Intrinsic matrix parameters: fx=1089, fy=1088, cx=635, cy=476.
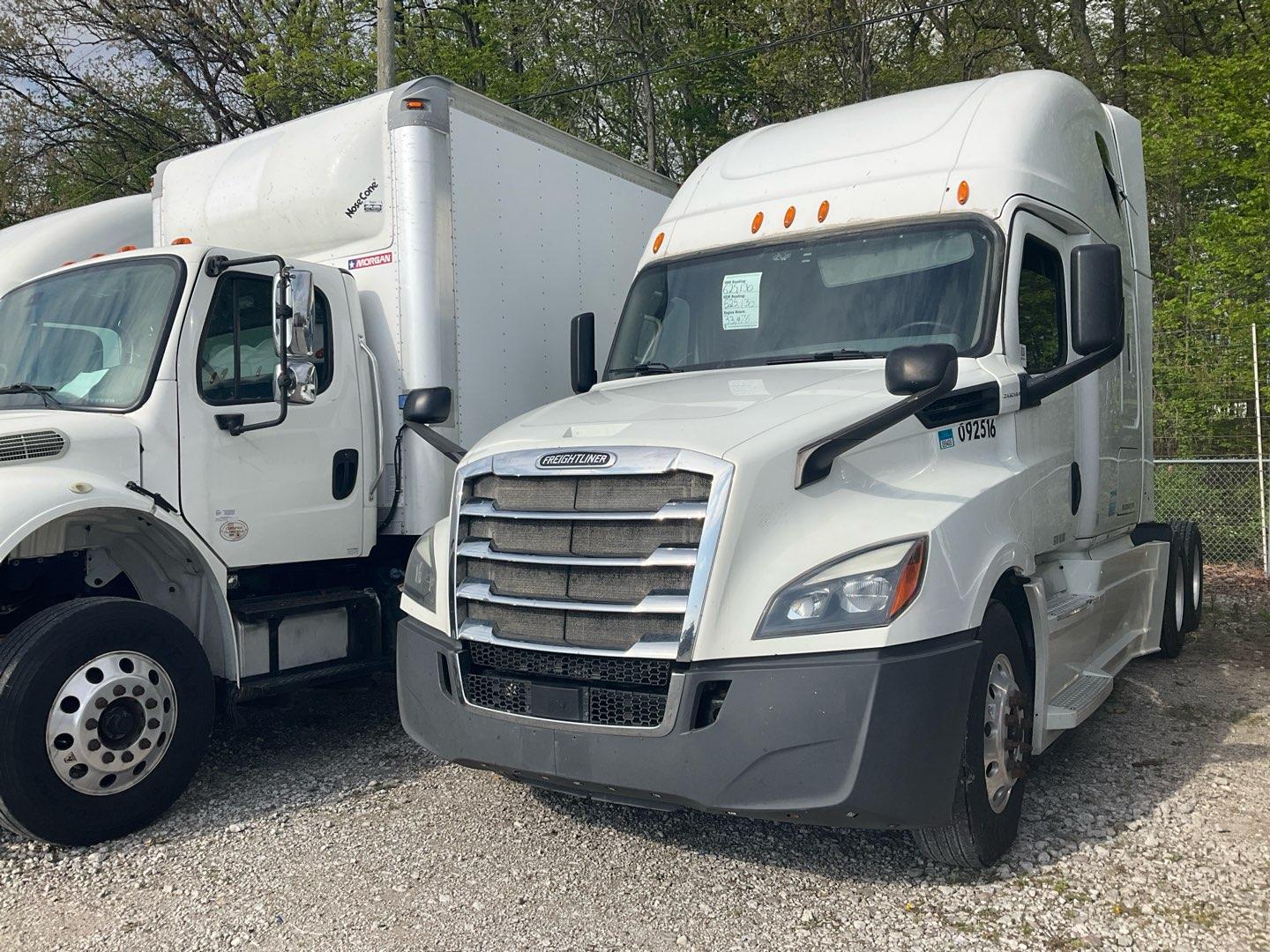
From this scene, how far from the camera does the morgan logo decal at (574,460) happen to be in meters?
3.95

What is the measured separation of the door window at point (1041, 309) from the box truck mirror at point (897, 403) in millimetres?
1284

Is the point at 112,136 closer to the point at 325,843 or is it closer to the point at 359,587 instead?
the point at 359,587

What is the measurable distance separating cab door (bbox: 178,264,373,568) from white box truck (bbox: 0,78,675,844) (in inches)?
0.5

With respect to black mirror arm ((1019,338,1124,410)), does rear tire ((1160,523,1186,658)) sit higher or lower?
lower

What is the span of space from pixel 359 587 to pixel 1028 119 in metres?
4.34

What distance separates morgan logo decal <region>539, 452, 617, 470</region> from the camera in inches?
156

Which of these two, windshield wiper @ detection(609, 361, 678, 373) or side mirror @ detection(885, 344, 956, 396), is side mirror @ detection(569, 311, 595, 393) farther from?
side mirror @ detection(885, 344, 956, 396)

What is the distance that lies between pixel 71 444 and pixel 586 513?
2403mm

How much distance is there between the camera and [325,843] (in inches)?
180

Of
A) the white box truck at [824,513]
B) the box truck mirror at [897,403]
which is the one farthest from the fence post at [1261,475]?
the box truck mirror at [897,403]

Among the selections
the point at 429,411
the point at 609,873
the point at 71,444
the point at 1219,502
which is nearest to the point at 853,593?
the point at 609,873

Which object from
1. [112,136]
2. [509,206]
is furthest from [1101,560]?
[112,136]

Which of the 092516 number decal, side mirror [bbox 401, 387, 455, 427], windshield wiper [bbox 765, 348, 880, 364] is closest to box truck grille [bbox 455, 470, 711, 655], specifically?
side mirror [bbox 401, 387, 455, 427]

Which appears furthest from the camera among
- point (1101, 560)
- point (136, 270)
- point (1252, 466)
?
point (1252, 466)
